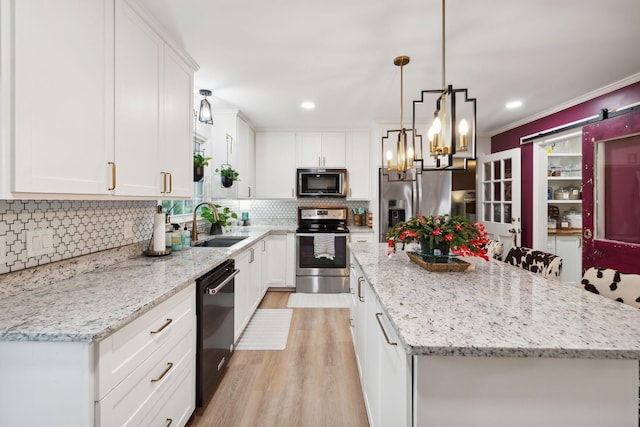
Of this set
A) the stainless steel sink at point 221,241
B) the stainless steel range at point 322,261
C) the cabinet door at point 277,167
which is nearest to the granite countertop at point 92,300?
the stainless steel sink at point 221,241

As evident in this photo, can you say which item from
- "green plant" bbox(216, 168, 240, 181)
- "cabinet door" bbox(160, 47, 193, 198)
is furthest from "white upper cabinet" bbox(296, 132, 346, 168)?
"cabinet door" bbox(160, 47, 193, 198)

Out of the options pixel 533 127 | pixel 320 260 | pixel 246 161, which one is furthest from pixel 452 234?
pixel 533 127

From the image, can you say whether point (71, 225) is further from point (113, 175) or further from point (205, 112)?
point (205, 112)

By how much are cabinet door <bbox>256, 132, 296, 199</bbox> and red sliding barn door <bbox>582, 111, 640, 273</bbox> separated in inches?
136

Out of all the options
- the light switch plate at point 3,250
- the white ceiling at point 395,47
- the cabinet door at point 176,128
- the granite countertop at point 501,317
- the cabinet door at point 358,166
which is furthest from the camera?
the cabinet door at point 358,166

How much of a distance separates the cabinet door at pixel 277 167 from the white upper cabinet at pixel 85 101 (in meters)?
2.42

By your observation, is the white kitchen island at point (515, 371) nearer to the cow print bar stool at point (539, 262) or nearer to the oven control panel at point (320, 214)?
the cow print bar stool at point (539, 262)

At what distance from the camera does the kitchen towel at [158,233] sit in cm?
196

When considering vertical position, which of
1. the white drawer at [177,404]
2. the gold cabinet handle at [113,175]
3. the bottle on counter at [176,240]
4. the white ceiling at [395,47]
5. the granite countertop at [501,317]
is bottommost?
the white drawer at [177,404]

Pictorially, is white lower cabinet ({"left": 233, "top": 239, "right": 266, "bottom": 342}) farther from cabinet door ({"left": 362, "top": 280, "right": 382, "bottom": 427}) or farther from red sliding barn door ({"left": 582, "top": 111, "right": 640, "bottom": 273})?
red sliding barn door ({"left": 582, "top": 111, "right": 640, "bottom": 273})

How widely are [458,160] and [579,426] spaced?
376 cm

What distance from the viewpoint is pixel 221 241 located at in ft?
9.82

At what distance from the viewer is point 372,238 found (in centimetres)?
404

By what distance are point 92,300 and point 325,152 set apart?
3.59m
